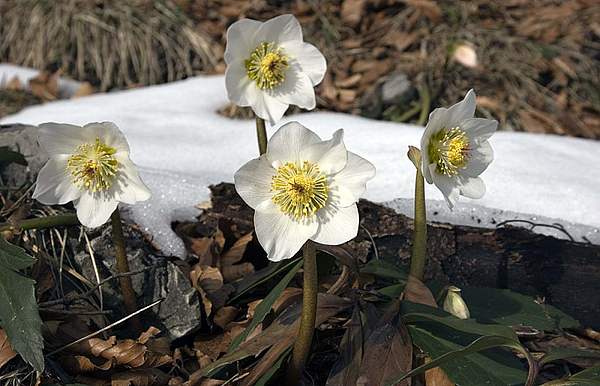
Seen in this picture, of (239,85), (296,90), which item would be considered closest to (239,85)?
(239,85)

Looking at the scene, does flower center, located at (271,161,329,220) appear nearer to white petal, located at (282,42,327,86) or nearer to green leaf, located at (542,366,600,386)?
white petal, located at (282,42,327,86)

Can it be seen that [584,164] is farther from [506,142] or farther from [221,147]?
[221,147]

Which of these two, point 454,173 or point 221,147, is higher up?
point 454,173

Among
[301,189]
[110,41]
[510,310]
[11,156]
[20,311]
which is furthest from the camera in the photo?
[110,41]

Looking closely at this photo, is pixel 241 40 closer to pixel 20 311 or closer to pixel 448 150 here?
pixel 448 150

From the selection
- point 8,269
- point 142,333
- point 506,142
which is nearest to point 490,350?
point 142,333

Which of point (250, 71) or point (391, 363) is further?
point (250, 71)


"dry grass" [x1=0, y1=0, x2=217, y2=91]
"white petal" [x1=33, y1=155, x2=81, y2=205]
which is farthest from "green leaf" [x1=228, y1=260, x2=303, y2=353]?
"dry grass" [x1=0, y1=0, x2=217, y2=91]
